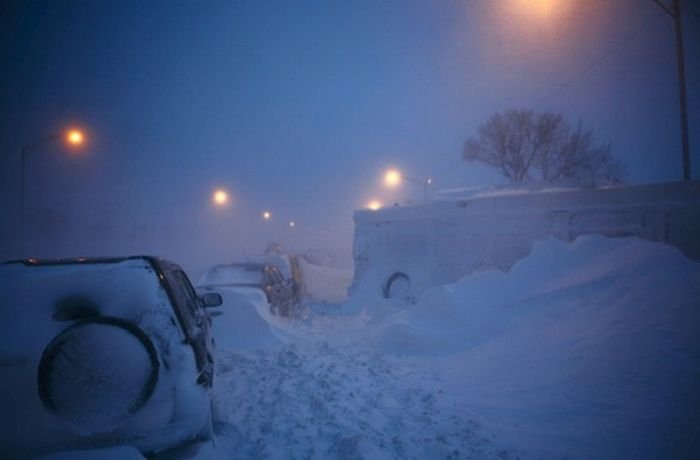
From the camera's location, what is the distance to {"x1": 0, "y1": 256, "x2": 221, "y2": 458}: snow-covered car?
2.04 metres

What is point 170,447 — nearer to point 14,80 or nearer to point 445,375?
point 445,375

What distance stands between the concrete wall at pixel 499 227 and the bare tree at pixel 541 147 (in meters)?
13.9

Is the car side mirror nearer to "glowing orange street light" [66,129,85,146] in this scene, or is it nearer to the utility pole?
"glowing orange street light" [66,129,85,146]

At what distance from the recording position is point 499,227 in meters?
13.1

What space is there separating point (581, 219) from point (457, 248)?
4183mm

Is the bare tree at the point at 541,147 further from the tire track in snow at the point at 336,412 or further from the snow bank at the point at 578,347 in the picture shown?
the tire track in snow at the point at 336,412

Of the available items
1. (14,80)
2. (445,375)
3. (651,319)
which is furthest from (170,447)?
(14,80)

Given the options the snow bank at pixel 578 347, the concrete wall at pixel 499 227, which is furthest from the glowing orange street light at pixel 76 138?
the snow bank at pixel 578 347

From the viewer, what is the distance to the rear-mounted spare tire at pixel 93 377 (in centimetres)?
206

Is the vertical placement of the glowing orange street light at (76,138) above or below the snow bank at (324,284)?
above

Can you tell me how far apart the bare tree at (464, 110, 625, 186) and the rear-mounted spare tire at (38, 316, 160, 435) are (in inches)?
1061

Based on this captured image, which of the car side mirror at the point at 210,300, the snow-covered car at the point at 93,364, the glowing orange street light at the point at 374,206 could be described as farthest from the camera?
the glowing orange street light at the point at 374,206

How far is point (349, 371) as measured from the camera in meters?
5.99

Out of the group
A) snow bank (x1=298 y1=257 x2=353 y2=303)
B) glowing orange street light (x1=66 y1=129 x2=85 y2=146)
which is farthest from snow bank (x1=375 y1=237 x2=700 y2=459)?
glowing orange street light (x1=66 y1=129 x2=85 y2=146)
